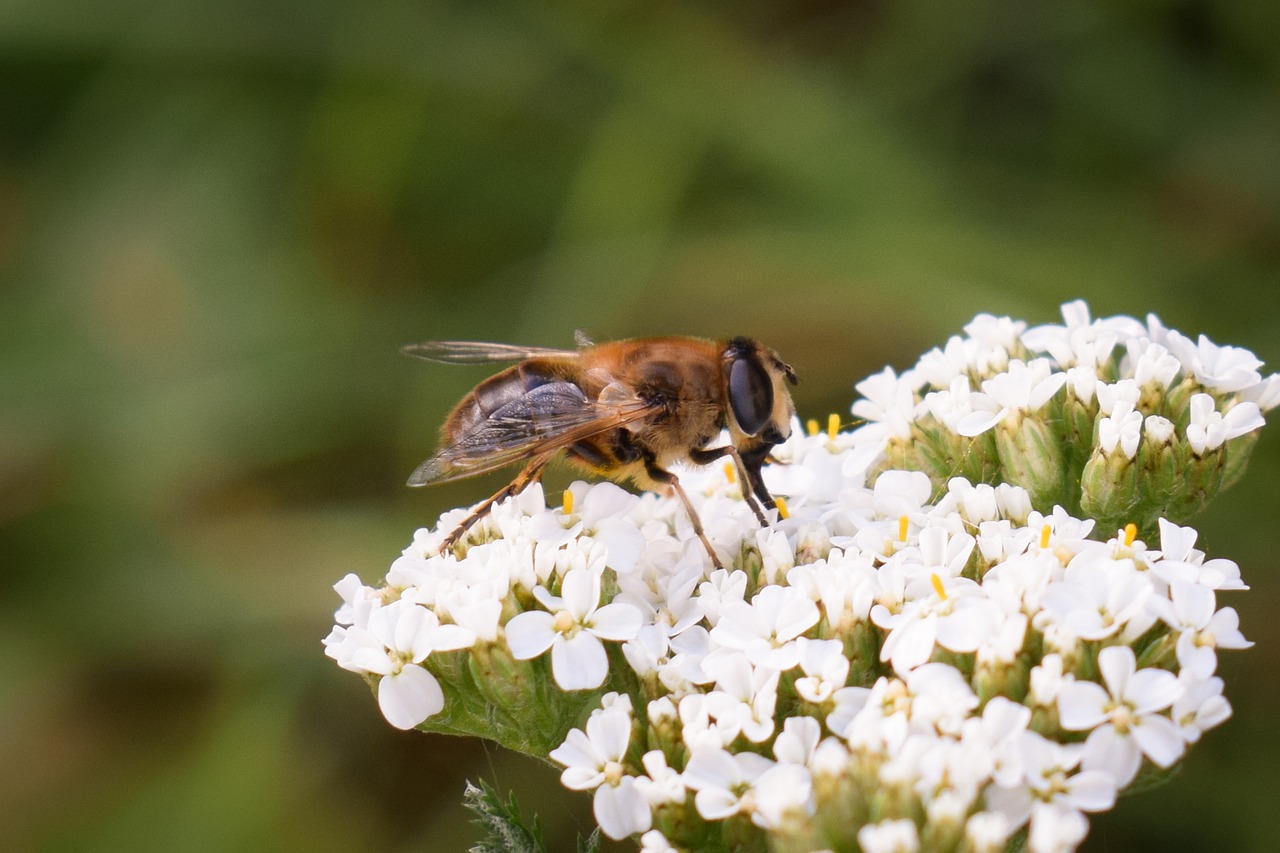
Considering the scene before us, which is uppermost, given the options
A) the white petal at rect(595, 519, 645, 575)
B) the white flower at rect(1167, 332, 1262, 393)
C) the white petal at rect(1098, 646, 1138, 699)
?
the white flower at rect(1167, 332, 1262, 393)

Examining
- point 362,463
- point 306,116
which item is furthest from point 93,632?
point 306,116

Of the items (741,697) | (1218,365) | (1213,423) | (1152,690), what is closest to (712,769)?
(741,697)

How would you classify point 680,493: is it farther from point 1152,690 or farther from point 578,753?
point 1152,690

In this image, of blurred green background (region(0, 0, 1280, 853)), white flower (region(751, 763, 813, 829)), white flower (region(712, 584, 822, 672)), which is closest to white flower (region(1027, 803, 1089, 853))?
white flower (region(751, 763, 813, 829))

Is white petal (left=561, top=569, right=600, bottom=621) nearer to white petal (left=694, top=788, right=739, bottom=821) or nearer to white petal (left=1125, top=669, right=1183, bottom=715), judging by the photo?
white petal (left=694, top=788, right=739, bottom=821)

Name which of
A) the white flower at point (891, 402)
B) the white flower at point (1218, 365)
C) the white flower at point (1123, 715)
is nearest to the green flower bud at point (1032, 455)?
the white flower at point (891, 402)

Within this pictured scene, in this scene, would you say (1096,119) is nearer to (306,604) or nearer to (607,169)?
(607,169)
